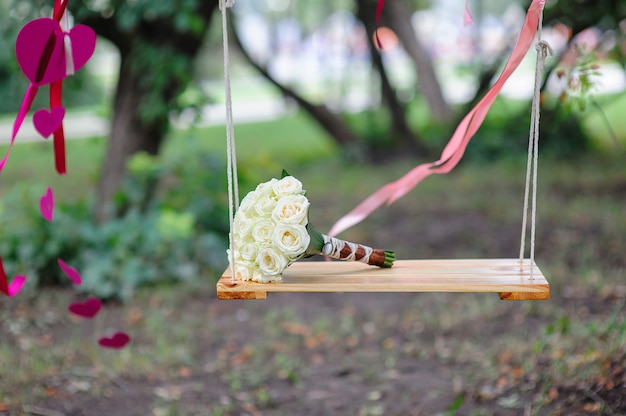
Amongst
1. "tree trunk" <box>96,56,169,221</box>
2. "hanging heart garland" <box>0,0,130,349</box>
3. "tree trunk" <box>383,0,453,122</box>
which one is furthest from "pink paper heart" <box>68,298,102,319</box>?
"tree trunk" <box>383,0,453,122</box>

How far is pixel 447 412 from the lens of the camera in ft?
9.82

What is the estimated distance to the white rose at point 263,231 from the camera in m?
2.11

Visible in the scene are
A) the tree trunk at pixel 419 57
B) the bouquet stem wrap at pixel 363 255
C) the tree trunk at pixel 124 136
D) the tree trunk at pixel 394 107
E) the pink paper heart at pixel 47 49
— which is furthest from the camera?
the tree trunk at pixel 419 57

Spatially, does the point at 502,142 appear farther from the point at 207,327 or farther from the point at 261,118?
the point at 261,118

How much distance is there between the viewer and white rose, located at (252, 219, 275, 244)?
6.91 ft

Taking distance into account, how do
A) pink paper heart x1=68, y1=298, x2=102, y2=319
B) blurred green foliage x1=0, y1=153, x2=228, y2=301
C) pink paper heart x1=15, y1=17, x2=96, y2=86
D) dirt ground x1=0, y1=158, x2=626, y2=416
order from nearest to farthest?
pink paper heart x1=15, y1=17, x2=96, y2=86 → pink paper heart x1=68, y1=298, x2=102, y2=319 → dirt ground x1=0, y1=158, x2=626, y2=416 → blurred green foliage x1=0, y1=153, x2=228, y2=301

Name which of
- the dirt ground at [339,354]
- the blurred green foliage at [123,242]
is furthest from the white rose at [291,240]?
→ the blurred green foliage at [123,242]

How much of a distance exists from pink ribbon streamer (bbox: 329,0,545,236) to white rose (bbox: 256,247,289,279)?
325 mm

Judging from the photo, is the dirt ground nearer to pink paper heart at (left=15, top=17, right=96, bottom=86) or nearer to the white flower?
the white flower

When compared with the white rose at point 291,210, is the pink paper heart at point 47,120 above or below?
above

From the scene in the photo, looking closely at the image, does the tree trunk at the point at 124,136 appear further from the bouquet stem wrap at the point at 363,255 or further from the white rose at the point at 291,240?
the white rose at the point at 291,240

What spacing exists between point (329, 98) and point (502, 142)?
8.53m

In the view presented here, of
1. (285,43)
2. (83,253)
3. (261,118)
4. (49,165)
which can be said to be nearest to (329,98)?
(261,118)

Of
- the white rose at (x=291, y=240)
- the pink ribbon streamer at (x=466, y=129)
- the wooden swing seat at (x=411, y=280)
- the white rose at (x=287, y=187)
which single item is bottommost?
the wooden swing seat at (x=411, y=280)
